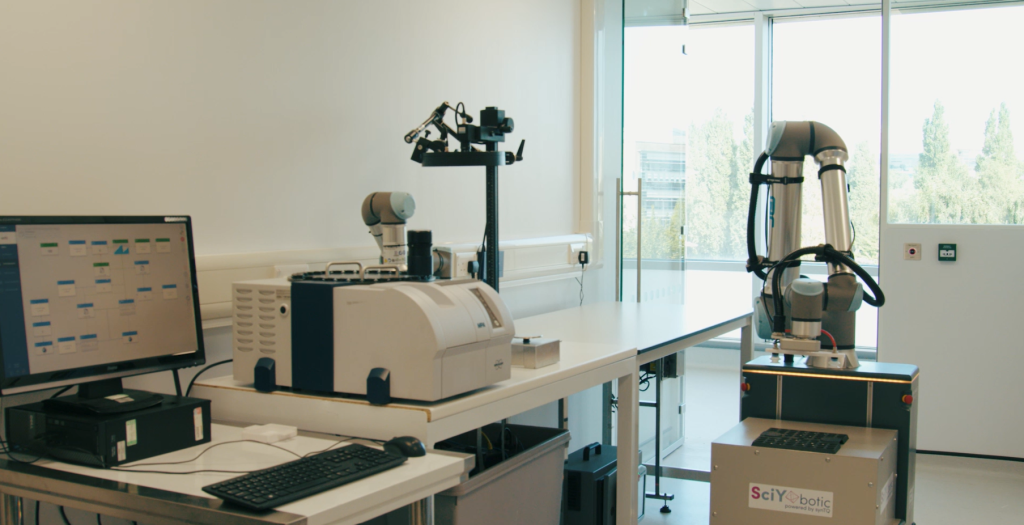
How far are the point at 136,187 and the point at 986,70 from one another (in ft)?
13.3

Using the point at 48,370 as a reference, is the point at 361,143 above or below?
above

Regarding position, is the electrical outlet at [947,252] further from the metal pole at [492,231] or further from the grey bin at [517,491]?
the metal pole at [492,231]

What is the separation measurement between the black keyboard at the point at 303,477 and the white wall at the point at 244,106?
0.79 m

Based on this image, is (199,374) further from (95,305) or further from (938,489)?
(938,489)

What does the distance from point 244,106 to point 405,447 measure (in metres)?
1.07

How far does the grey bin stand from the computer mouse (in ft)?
1.04

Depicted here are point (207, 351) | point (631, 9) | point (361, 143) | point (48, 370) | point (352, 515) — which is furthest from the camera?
point (631, 9)

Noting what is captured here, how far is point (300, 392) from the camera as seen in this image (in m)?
1.56

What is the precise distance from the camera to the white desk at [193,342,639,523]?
4.66 feet

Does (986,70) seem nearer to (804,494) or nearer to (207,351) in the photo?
(804,494)

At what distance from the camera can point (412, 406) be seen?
4.65ft

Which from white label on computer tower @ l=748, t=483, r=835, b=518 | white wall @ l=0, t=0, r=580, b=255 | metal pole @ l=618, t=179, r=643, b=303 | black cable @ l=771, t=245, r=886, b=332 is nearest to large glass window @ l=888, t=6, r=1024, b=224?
metal pole @ l=618, t=179, r=643, b=303

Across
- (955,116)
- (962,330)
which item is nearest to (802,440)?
(962,330)

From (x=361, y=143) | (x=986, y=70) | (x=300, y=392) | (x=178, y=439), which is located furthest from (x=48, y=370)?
(x=986, y=70)
